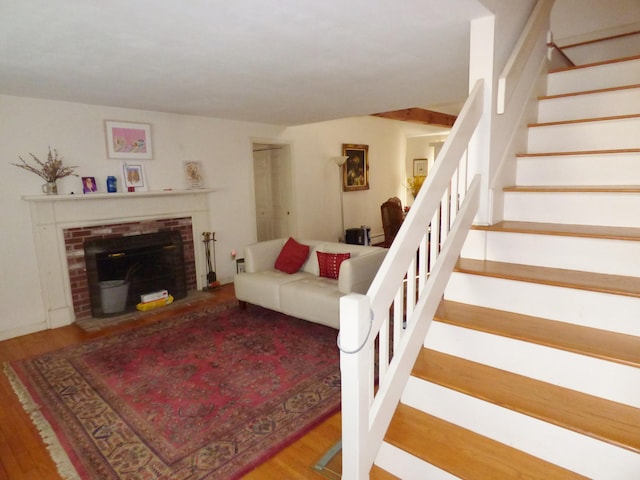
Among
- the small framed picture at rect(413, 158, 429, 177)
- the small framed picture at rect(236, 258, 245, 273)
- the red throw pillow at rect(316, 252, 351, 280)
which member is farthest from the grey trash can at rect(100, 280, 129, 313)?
the small framed picture at rect(413, 158, 429, 177)

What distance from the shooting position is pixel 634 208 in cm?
175

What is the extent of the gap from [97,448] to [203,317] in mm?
1916

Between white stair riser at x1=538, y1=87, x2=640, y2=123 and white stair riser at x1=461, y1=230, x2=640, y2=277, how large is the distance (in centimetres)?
106

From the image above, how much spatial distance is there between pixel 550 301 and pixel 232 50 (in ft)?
7.58

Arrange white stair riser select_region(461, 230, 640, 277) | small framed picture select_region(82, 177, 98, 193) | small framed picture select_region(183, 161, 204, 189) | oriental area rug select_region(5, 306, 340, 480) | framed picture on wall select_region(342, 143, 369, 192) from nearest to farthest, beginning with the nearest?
1. white stair riser select_region(461, 230, 640, 277)
2. oriental area rug select_region(5, 306, 340, 480)
3. small framed picture select_region(82, 177, 98, 193)
4. small framed picture select_region(183, 161, 204, 189)
5. framed picture on wall select_region(342, 143, 369, 192)

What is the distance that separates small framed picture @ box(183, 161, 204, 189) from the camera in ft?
15.4

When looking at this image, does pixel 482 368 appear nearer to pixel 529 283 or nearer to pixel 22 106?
pixel 529 283

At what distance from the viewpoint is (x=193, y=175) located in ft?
15.6

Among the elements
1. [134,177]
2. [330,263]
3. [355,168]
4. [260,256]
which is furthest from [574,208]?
[355,168]

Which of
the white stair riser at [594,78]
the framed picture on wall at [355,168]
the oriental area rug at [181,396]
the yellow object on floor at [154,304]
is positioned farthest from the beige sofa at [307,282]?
the framed picture on wall at [355,168]

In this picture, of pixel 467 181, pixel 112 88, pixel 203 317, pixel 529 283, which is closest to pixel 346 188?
pixel 203 317

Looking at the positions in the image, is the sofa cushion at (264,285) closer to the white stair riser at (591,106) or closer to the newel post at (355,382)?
the newel post at (355,382)

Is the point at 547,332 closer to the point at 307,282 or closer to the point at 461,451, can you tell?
the point at 461,451

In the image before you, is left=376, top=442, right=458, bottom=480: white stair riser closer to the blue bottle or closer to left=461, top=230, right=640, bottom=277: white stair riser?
left=461, top=230, right=640, bottom=277: white stair riser
